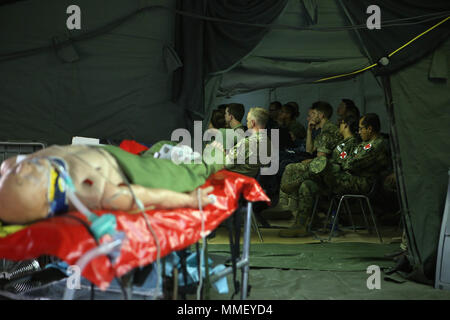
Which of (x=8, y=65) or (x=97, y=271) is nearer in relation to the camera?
(x=97, y=271)

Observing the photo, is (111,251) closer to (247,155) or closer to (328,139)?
(247,155)

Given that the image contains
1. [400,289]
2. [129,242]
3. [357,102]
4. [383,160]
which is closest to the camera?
[129,242]

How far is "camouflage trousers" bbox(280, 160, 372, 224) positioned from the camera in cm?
479

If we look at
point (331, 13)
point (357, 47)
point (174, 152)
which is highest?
point (331, 13)

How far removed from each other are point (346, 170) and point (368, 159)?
0.80ft

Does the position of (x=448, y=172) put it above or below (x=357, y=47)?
below

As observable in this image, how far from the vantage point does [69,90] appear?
3.78 meters

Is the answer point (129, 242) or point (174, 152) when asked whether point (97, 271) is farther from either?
point (174, 152)

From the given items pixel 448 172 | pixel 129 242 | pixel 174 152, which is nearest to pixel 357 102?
pixel 448 172

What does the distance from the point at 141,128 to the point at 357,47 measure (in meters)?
→ 1.75

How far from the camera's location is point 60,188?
4.98 ft

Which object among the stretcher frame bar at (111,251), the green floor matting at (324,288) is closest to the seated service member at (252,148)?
the green floor matting at (324,288)

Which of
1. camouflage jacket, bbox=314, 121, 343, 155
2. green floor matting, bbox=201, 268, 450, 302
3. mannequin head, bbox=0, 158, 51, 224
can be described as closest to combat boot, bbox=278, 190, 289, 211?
camouflage jacket, bbox=314, 121, 343, 155

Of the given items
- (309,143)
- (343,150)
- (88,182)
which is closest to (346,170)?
(343,150)
